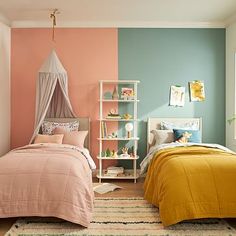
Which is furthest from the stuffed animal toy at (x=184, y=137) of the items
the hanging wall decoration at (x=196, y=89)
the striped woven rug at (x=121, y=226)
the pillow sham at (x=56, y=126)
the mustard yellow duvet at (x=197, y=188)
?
the pillow sham at (x=56, y=126)

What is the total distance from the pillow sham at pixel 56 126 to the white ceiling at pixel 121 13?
65.8 inches

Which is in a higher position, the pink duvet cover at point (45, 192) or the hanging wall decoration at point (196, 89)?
the hanging wall decoration at point (196, 89)

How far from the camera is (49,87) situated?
16.3 feet

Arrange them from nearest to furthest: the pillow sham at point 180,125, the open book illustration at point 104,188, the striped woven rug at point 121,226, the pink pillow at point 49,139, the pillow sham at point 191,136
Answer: the striped woven rug at point 121,226, the open book illustration at point 104,188, the pink pillow at point 49,139, the pillow sham at point 191,136, the pillow sham at point 180,125

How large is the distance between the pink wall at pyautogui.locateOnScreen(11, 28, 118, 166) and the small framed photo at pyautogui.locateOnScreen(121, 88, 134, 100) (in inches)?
10.9

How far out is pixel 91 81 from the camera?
5.42 meters

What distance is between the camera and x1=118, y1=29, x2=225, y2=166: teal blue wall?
5406mm

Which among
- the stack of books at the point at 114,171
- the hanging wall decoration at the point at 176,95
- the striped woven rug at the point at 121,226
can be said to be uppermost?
the hanging wall decoration at the point at 176,95

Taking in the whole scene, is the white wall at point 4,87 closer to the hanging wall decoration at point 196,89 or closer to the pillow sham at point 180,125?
the pillow sham at point 180,125

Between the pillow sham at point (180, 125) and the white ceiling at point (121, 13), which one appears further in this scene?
the pillow sham at point (180, 125)

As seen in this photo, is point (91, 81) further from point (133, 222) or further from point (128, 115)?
point (133, 222)

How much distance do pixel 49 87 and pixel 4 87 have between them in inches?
31.7

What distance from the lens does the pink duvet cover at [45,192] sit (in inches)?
120

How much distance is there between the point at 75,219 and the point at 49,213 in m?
0.26
